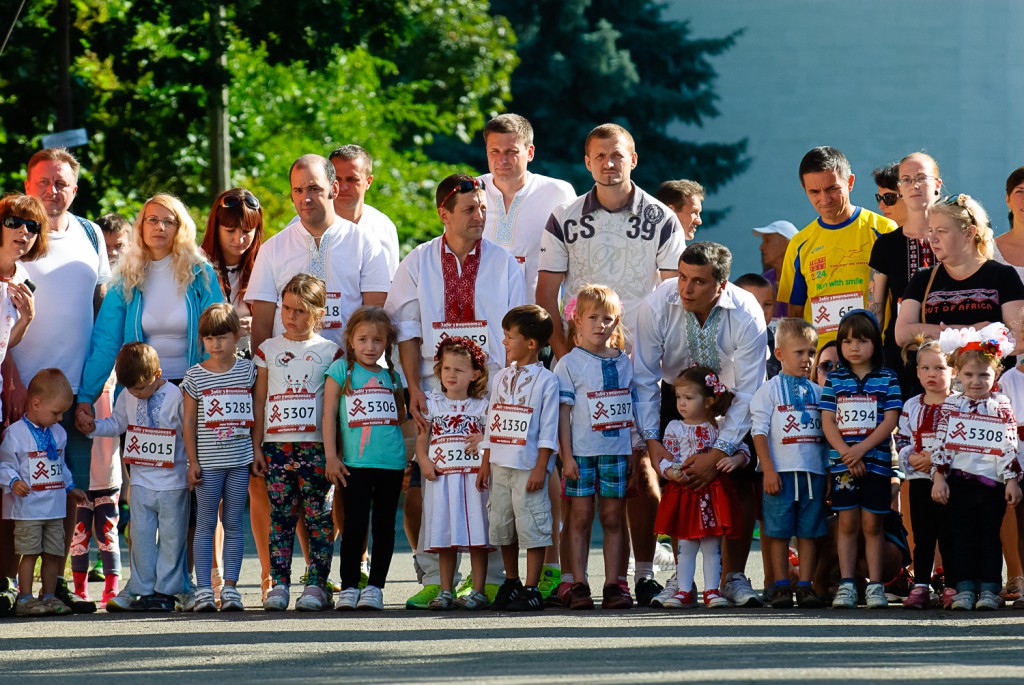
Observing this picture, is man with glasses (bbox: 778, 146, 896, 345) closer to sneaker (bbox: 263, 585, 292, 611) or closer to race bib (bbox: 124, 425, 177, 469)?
sneaker (bbox: 263, 585, 292, 611)

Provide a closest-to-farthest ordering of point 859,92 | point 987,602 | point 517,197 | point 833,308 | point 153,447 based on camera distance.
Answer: point 987,602 < point 153,447 < point 833,308 < point 517,197 < point 859,92

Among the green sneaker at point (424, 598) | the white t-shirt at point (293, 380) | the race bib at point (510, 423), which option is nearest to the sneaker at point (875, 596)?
the race bib at point (510, 423)

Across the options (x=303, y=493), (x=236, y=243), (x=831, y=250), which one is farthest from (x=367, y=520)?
(x=831, y=250)

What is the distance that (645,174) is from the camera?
32438mm

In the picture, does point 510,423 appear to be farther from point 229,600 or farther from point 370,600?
point 229,600

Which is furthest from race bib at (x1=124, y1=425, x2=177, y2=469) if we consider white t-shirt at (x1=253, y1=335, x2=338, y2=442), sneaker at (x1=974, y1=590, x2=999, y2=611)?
sneaker at (x1=974, y1=590, x2=999, y2=611)

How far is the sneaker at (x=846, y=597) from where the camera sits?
28.9 feet

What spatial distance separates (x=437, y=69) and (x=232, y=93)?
5275 mm

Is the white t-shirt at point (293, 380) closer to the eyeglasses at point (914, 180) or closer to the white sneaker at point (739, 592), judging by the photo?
the white sneaker at point (739, 592)

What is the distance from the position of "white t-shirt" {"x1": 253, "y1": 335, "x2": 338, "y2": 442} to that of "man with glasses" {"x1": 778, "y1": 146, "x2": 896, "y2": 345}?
2.64 metres

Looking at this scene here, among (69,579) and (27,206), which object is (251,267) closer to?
(27,206)

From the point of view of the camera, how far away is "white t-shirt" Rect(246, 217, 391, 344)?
9.61 meters

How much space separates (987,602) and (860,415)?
1077 mm

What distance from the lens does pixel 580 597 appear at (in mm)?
8891
